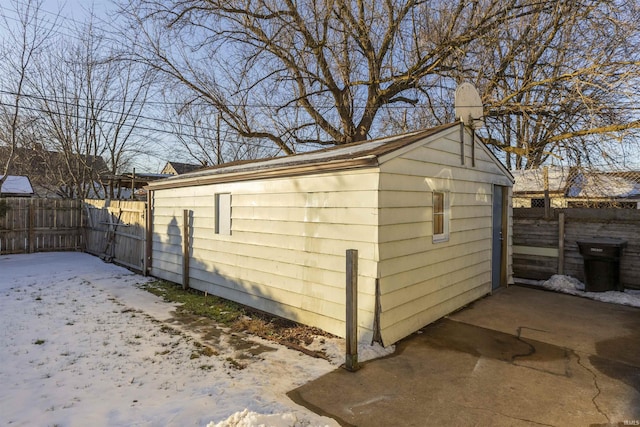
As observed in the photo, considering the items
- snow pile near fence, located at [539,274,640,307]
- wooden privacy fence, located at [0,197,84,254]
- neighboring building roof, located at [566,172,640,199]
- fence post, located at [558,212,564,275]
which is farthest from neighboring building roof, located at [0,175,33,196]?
neighboring building roof, located at [566,172,640,199]

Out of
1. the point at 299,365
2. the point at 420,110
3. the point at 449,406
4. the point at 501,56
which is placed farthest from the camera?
the point at 420,110

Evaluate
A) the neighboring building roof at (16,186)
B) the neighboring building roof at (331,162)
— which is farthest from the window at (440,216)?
the neighboring building roof at (16,186)

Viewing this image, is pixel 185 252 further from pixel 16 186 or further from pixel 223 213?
pixel 16 186

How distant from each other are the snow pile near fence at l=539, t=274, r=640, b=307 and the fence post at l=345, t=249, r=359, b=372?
5.46m

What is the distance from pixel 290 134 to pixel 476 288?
29.9 feet

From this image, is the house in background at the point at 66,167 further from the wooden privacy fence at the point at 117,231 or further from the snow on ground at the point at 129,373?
the snow on ground at the point at 129,373

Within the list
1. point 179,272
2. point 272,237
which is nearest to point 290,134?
point 179,272

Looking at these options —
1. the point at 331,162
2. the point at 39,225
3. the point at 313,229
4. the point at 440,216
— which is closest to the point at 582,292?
the point at 440,216

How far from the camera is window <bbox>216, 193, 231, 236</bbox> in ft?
21.0

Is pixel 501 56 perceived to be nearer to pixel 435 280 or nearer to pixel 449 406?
pixel 435 280

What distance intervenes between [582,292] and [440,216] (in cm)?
391

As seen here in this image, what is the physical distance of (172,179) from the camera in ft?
26.0

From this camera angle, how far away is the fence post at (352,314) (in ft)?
11.8

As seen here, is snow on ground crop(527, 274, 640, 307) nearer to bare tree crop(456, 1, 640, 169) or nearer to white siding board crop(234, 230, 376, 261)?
bare tree crop(456, 1, 640, 169)
